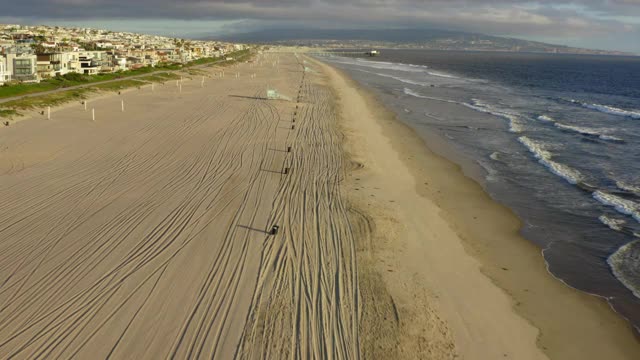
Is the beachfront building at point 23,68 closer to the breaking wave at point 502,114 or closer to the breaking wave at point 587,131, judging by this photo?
the breaking wave at point 502,114

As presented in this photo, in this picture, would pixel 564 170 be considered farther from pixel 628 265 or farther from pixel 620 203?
pixel 628 265

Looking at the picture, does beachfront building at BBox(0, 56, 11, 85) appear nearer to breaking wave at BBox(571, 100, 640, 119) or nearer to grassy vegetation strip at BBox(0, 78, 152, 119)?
grassy vegetation strip at BBox(0, 78, 152, 119)

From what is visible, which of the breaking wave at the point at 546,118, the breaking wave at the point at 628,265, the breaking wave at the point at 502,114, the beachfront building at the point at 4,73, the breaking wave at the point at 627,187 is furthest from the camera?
the beachfront building at the point at 4,73

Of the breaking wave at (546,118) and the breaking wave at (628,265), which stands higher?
the breaking wave at (546,118)

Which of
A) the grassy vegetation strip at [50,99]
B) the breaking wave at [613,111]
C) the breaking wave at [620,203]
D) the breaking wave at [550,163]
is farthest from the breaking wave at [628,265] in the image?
the breaking wave at [613,111]

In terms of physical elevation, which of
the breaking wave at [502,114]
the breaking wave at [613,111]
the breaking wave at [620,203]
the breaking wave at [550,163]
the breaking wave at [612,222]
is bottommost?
the breaking wave at [612,222]

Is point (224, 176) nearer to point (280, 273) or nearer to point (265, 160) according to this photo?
point (265, 160)

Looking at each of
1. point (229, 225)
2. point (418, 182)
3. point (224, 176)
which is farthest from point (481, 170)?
point (229, 225)
